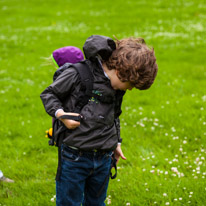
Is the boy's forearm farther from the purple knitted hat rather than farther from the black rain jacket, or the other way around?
the purple knitted hat

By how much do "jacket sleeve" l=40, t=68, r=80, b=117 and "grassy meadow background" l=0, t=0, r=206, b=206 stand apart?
2.36 m

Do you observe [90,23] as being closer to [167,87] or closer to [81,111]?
[167,87]

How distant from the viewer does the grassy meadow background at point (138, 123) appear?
16.8 feet

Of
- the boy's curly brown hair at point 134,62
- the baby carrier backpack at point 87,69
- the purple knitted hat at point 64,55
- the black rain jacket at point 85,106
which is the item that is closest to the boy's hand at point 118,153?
the black rain jacket at point 85,106

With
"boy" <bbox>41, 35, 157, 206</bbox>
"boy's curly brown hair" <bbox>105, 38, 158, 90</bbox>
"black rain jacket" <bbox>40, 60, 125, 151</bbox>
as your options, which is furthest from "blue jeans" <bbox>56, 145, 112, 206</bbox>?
"boy's curly brown hair" <bbox>105, 38, 158, 90</bbox>

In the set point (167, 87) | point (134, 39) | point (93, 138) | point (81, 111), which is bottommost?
point (167, 87)

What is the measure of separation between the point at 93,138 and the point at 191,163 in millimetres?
3048

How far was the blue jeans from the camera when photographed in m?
3.38

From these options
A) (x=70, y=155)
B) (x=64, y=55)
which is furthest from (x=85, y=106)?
(x=64, y=55)

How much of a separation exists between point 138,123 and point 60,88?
4.64 meters

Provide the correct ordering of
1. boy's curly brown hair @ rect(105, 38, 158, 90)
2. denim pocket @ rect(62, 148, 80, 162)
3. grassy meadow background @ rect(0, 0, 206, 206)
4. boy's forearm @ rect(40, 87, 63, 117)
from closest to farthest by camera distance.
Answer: boy's curly brown hair @ rect(105, 38, 158, 90) → boy's forearm @ rect(40, 87, 63, 117) → denim pocket @ rect(62, 148, 80, 162) → grassy meadow background @ rect(0, 0, 206, 206)

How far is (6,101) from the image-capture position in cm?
948

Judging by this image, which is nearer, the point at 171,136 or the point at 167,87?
the point at 171,136

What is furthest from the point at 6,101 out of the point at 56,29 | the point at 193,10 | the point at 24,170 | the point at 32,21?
the point at 193,10
